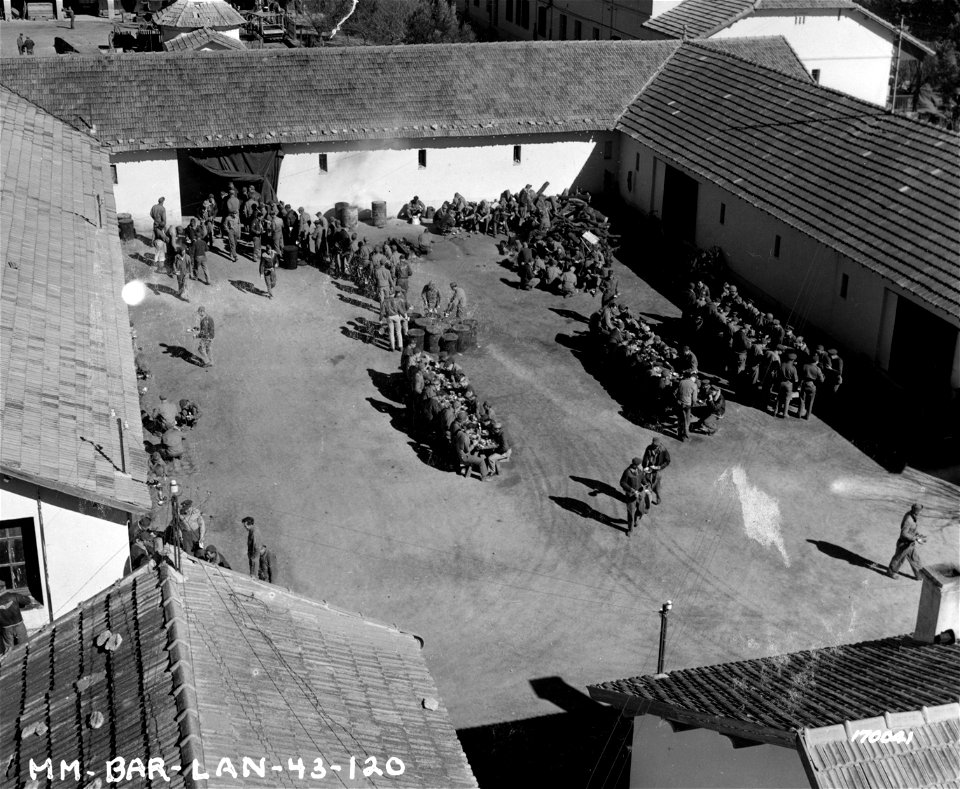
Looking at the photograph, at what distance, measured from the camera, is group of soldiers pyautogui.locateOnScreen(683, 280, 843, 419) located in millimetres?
27984

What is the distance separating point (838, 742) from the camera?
1225cm

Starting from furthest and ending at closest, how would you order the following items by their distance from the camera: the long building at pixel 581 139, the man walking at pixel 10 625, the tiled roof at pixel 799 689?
the long building at pixel 581 139 → the man walking at pixel 10 625 → the tiled roof at pixel 799 689

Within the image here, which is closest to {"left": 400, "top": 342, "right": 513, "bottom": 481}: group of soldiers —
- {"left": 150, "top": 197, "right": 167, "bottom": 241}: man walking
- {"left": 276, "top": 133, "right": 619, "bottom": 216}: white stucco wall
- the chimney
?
{"left": 150, "top": 197, "right": 167, "bottom": 241}: man walking

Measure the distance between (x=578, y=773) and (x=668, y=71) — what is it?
28217mm

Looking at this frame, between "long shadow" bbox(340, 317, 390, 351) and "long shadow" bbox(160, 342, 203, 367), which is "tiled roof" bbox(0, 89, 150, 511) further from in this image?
"long shadow" bbox(340, 317, 390, 351)

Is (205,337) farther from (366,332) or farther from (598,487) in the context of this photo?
(598,487)

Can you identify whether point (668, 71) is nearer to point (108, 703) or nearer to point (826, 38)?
point (826, 38)

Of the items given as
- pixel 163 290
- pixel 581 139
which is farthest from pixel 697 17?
pixel 163 290

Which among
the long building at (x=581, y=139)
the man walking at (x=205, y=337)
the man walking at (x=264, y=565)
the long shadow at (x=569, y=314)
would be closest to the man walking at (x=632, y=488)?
the man walking at (x=264, y=565)

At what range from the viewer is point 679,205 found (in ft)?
127

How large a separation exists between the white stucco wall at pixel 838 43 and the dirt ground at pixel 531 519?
2086 centimetres

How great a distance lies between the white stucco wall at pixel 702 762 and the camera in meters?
12.9

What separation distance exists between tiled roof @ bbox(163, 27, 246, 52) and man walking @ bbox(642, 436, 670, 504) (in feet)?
97.8

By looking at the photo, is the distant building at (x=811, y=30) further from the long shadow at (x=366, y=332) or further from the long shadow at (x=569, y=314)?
the long shadow at (x=366, y=332)
